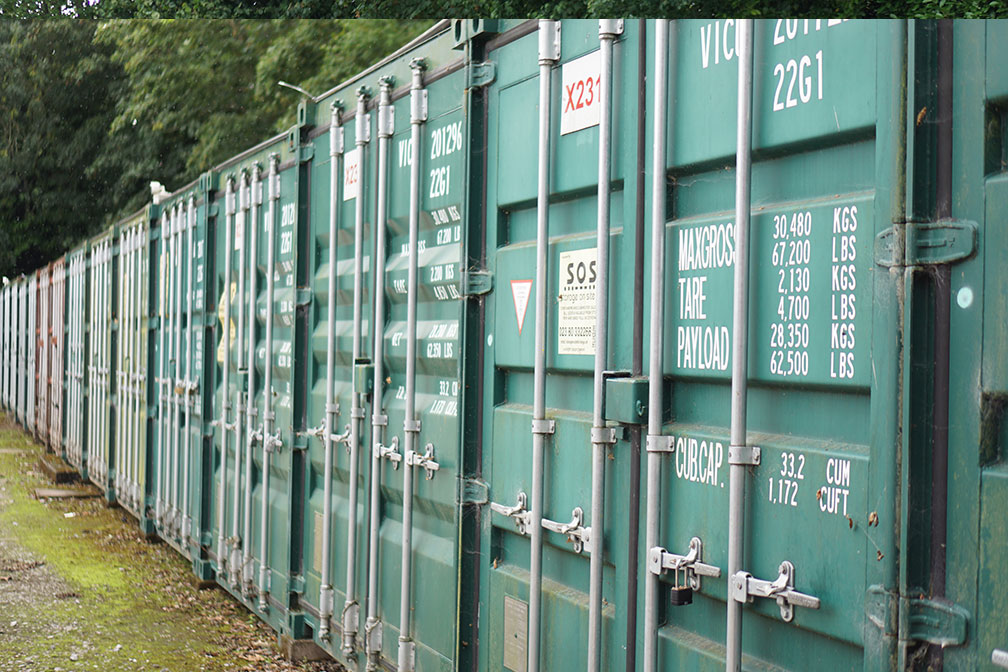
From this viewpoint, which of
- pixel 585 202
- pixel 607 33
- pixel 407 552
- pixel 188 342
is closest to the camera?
pixel 607 33

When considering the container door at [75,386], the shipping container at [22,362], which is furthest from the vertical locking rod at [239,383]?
the container door at [75,386]

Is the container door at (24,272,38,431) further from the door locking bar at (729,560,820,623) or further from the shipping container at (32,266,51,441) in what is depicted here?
the door locking bar at (729,560,820,623)

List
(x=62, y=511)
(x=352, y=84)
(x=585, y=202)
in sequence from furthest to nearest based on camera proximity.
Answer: (x=62, y=511)
(x=352, y=84)
(x=585, y=202)

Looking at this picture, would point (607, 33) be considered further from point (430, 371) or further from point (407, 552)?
point (407, 552)

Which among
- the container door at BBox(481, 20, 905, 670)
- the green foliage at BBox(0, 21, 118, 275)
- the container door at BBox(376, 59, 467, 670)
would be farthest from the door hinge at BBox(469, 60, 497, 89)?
the green foliage at BBox(0, 21, 118, 275)

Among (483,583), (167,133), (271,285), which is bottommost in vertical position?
(483,583)

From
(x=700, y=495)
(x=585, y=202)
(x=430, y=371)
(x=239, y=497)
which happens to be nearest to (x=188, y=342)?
(x=239, y=497)

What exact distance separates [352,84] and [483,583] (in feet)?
7.08

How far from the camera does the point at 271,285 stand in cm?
562

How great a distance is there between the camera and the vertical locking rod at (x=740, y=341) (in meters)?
2.47

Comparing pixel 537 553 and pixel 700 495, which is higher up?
pixel 700 495

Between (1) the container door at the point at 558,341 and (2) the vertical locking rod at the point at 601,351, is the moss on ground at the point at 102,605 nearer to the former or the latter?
(1) the container door at the point at 558,341

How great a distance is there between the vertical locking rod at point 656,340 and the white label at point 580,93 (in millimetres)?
255

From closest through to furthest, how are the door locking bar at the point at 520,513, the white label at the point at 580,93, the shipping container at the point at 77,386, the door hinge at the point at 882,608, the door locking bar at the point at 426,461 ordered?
the door hinge at the point at 882,608 → the white label at the point at 580,93 → the door locking bar at the point at 520,513 → the door locking bar at the point at 426,461 → the shipping container at the point at 77,386
